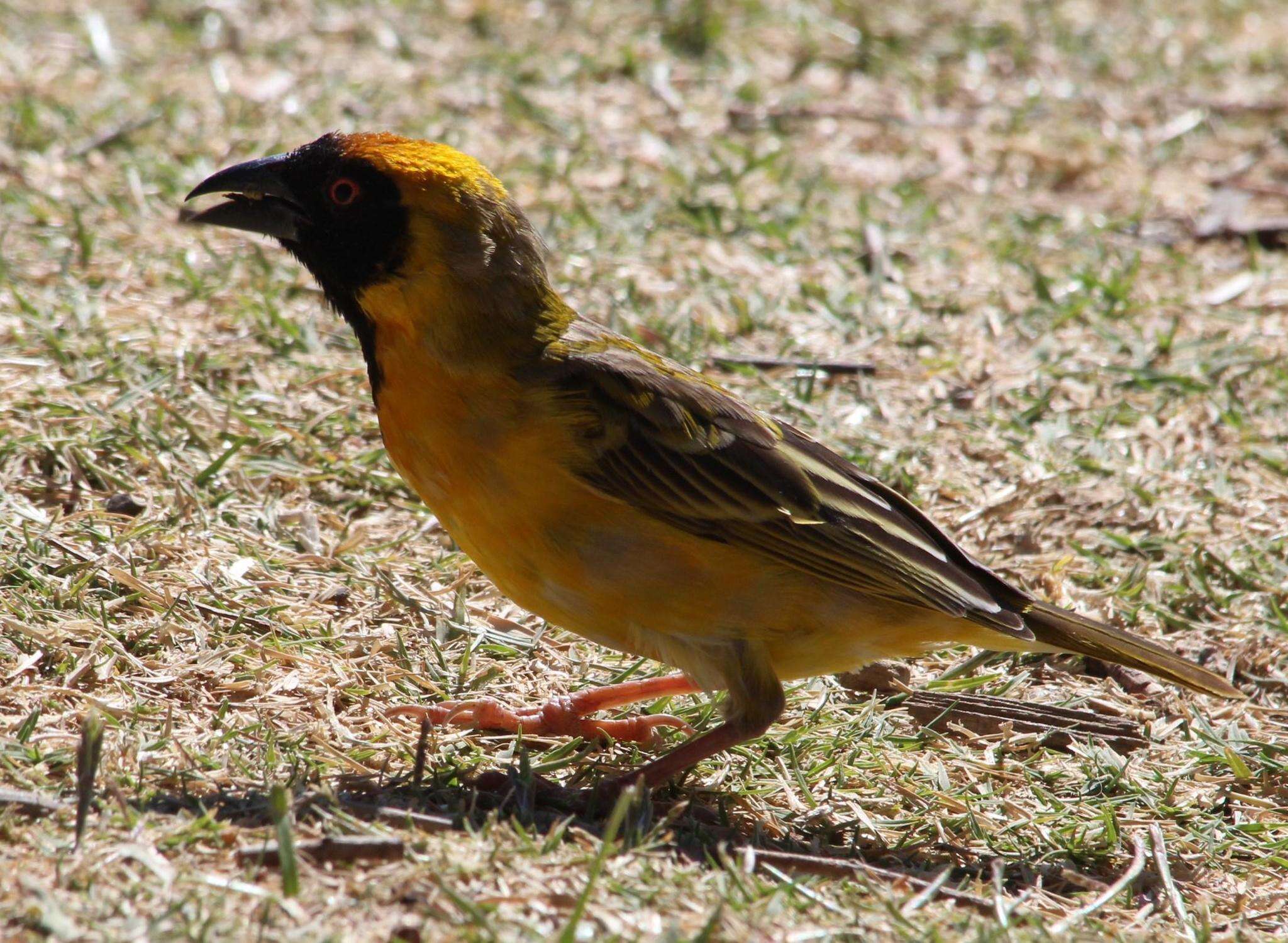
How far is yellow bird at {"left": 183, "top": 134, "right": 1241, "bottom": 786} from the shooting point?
421 centimetres

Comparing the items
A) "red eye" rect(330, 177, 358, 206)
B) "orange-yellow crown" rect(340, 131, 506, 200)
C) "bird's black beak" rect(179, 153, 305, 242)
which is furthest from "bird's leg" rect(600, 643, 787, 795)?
"bird's black beak" rect(179, 153, 305, 242)

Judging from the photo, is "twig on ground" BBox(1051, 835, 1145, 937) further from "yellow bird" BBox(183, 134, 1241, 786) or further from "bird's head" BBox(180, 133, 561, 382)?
"bird's head" BBox(180, 133, 561, 382)

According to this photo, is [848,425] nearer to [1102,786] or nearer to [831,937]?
[1102,786]

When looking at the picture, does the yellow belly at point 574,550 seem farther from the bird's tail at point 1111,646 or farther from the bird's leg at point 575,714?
the bird's tail at point 1111,646

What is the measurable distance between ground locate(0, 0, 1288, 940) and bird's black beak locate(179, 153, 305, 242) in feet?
3.45

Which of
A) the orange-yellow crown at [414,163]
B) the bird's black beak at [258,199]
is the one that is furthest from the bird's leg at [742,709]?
the bird's black beak at [258,199]

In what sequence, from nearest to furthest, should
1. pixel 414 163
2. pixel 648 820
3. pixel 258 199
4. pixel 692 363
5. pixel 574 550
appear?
pixel 648 820
pixel 574 550
pixel 414 163
pixel 258 199
pixel 692 363

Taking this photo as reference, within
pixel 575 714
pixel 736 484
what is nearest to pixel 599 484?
pixel 736 484

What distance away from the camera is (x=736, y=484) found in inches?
176

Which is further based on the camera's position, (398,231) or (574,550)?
(398,231)

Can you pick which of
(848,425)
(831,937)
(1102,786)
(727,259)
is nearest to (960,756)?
(1102,786)

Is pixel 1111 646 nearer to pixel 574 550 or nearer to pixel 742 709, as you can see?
pixel 742 709

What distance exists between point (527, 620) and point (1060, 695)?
70.3 inches

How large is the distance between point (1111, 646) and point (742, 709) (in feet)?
3.83
